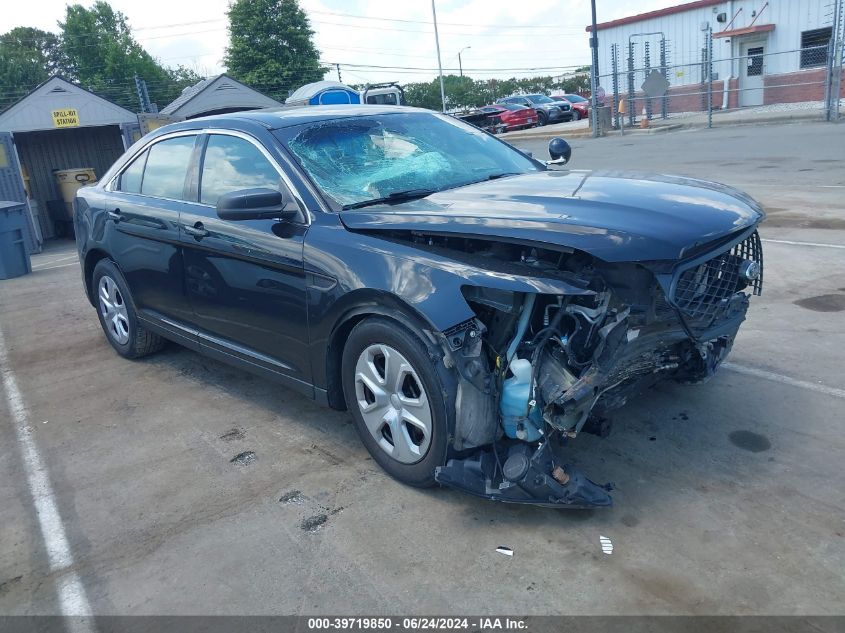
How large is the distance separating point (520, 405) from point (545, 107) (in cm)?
3296

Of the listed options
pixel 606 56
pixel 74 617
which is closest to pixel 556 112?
pixel 606 56

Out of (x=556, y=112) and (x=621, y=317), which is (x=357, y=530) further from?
(x=556, y=112)

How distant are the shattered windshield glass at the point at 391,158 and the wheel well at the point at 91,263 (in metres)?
2.52

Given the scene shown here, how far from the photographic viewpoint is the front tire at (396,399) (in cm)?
328

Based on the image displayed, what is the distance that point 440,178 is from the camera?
4.21 m

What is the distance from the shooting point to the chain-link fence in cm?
2516

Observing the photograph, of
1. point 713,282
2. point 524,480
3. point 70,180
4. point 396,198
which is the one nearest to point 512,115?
point 70,180

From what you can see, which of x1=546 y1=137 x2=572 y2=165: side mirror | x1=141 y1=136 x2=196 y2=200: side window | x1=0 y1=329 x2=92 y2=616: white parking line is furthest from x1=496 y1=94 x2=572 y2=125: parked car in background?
x1=0 y1=329 x2=92 y2=616: white parking line

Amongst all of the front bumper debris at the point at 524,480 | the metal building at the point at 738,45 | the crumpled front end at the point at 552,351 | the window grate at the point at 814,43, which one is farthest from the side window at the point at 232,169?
the window grate at the point at 814,43

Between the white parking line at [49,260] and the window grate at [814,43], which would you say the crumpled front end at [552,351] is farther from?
the window grate at [814,43]

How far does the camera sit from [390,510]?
11.3 ft

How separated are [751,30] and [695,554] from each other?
2979 cm

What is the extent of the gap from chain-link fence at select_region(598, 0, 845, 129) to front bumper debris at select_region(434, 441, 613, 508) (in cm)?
2241

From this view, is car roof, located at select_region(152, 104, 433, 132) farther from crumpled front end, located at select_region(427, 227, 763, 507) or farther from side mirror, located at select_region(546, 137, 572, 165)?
crumpled front end, located at select_region(427, 227, 763, 507)
